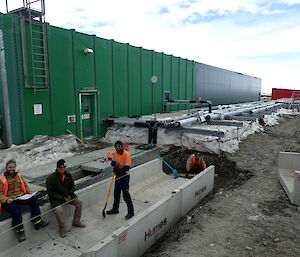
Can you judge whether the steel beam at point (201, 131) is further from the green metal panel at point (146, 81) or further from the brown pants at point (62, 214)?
the brown pants at point (62, 214)

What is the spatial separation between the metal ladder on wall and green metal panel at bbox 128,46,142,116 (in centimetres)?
578

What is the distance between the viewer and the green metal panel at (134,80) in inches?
629

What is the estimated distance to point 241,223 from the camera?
6129 mm

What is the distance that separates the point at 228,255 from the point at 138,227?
1843 millimetres

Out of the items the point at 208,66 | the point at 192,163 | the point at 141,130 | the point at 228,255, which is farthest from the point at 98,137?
the point at 208,66

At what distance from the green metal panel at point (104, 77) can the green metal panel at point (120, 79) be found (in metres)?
0.35

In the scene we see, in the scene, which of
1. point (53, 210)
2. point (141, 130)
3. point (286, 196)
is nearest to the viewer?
point (53, 210)

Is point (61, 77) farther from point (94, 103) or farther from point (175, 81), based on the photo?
point (175, 81)

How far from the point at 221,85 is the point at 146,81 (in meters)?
14.4

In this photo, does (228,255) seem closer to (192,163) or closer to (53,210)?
(53,210)

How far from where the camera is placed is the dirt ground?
5.09m

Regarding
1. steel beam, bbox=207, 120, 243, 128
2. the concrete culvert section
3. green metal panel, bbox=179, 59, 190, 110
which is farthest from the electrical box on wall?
green metal panel, bbox=179, 59, 190, 110

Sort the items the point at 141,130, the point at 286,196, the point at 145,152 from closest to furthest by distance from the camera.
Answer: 1. the point at 286,196
2. the point at 145,152
3. the point at 141,130

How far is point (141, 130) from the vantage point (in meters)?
13.4
